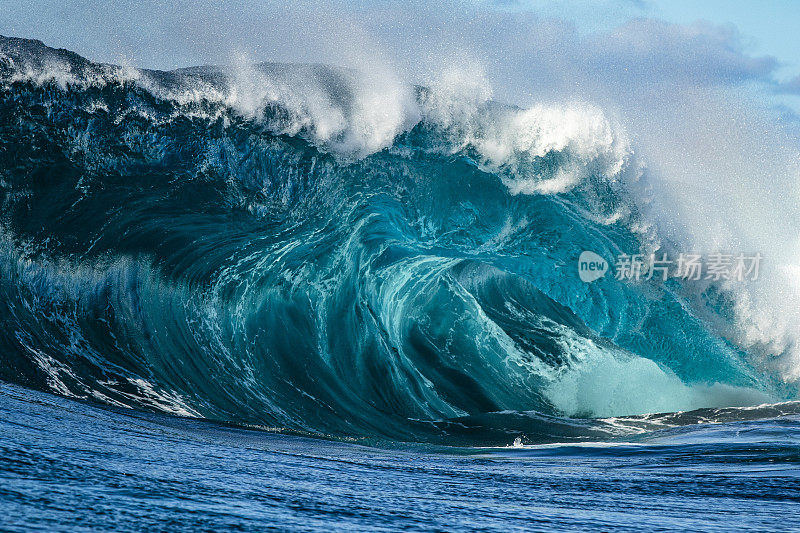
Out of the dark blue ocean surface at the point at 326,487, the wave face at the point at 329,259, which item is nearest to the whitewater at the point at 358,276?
the wave face at the point at 329,259

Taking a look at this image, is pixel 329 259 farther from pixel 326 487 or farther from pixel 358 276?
pixel 326 487

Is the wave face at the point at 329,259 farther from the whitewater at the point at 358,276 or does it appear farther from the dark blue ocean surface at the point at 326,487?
the dark blue ocean surface at the point at 326,487

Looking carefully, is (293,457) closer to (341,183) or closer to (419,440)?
(419,440)

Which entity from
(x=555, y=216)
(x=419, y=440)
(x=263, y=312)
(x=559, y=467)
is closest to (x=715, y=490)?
(x=559, y=467)

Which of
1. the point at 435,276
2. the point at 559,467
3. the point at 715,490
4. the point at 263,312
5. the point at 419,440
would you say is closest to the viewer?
the point at 715,490

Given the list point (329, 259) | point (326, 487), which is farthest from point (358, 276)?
point (326, 487)

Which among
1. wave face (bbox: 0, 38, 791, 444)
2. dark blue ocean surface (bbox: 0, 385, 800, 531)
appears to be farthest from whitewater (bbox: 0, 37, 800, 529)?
dark blue ocean surface (bbox: 0, 385, 800, 531)
